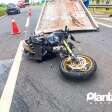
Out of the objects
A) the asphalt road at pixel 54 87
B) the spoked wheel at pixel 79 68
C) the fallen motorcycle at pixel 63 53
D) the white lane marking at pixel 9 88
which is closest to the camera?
the asphalt road at pixel 54 87

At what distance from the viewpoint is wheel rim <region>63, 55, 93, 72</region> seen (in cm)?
749

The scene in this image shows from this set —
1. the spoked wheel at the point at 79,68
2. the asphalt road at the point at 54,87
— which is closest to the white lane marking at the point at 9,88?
the asphalt road at the point at 54,87

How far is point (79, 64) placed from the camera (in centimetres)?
762

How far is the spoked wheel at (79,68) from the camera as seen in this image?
729 centimetres

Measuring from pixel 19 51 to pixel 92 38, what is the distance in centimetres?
320

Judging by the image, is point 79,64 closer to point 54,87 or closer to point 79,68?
point 79,68

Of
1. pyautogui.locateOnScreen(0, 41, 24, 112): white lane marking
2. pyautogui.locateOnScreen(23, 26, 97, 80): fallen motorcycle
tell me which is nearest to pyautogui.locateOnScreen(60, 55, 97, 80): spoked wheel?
pyautogui.locateOnScreen(23, 26, 97, 80): fallen motorcycle

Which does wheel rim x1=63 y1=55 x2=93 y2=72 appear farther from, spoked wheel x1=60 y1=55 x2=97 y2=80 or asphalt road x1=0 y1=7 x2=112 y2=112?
asphalt road x1=0 y1=7 x2=112 y2=112

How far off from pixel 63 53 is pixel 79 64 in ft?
4.06

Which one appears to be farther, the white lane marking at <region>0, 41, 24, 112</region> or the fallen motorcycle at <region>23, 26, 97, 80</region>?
the fallen motorcycle at <region>23, 26, 97, 80</region>

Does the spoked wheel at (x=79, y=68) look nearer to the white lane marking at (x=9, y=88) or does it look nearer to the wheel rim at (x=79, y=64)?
the wheel rim at (x=79, y=64)

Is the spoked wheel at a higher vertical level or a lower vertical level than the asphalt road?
higher

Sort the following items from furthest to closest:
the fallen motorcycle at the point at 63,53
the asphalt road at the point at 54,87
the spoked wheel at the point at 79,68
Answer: the fallen motorcycle at the point at 63,53
the spoked wheel at the point at 79,68
the asphalt road at the point at 54,87

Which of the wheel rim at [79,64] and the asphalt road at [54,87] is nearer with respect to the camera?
the asphalt road at [54,87]
